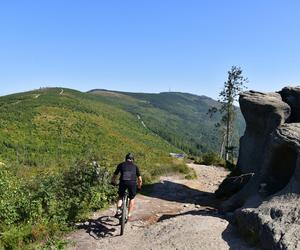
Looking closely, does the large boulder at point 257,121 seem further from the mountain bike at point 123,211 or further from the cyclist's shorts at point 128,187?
the mountain bike at point 123,211

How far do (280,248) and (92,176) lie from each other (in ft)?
26.4

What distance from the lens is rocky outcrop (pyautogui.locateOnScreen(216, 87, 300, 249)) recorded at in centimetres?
1135

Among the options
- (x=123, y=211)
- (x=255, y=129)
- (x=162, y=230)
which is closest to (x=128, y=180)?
(x=123, y=211)

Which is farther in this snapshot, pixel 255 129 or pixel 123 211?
pixel 255 129

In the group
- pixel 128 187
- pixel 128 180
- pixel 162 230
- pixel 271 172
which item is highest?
pixel 271 172

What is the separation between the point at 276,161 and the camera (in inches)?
603

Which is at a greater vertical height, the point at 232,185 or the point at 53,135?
the point at 232,185

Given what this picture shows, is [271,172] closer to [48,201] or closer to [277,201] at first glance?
[277,201]

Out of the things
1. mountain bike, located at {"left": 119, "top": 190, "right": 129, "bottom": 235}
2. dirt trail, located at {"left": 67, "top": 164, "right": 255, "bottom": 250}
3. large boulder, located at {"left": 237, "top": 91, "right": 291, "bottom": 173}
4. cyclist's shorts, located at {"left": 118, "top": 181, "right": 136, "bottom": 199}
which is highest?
large boulder, located at {"left": 237, "top": 91, "right": 291, "bottom": 173}

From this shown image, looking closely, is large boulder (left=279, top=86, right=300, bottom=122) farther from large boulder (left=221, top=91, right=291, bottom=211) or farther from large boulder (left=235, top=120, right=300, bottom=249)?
large boulder (left=235, top=120, right=300, bottom=249)

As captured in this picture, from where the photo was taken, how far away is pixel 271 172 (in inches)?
610

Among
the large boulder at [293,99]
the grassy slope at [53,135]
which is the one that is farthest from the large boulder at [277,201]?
the grassy slope at [53,135]

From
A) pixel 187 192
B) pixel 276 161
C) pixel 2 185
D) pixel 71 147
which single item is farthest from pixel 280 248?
pixel 71 147

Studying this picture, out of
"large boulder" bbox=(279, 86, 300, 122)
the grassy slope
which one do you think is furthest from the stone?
the grassy slope
